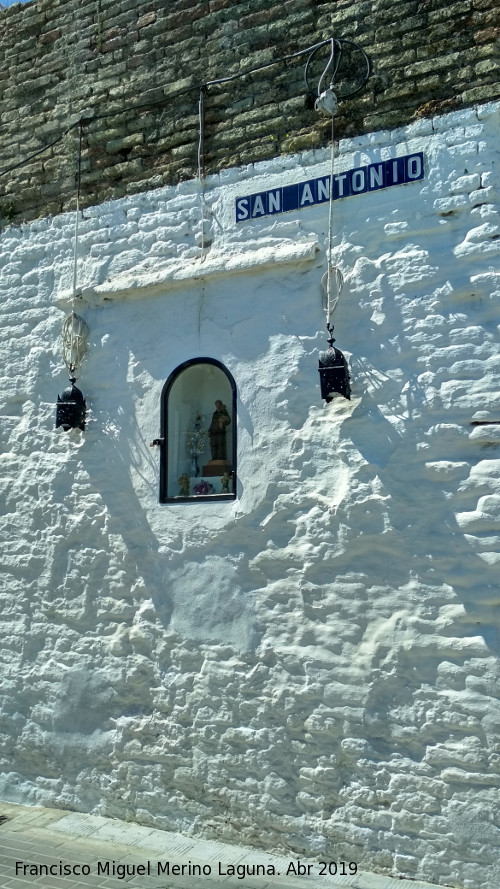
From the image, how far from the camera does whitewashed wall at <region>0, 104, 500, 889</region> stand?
4641 millimetres

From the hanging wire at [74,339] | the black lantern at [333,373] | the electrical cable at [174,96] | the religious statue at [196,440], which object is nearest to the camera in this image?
the black lantern at [333,373]

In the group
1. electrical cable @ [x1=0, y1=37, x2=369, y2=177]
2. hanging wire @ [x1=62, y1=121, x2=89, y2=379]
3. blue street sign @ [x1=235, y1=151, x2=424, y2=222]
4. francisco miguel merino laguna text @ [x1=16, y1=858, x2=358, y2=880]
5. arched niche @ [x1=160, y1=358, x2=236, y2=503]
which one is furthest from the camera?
hanging wire @ [x1=62, y1=121, x2=89, y2=379]

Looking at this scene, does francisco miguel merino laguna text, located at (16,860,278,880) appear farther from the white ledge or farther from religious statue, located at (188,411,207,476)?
the white ledge

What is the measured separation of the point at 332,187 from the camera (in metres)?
5.35

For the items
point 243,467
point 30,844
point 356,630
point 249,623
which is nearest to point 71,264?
point 243,467

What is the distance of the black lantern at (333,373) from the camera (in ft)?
16.6

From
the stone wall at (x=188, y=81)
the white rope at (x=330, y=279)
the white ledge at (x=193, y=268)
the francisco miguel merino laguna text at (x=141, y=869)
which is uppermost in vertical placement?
the stone wall at (x=188, y=81)

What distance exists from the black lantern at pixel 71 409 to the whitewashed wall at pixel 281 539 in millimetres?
100

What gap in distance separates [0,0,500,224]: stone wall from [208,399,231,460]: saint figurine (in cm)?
170

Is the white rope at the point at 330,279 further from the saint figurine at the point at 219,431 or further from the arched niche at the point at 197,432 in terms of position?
the saint figurine at the point at 219,431

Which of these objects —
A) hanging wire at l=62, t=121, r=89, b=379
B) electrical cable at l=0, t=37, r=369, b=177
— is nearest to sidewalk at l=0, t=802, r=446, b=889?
hanging wire at l=62, t=121, r=89, b=379

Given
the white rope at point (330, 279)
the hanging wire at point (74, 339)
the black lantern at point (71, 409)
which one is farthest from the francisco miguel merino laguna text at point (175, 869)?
the hanging wire at point (74, 339)

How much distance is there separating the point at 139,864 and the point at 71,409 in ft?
9.86

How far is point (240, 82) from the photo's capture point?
19.3 feet
